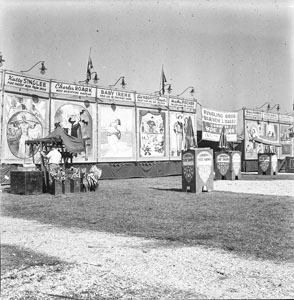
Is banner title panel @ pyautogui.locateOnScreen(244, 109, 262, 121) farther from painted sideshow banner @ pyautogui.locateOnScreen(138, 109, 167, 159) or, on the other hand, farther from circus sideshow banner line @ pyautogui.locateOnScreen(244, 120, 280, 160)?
painted sideshow banner @ pyautogui.locateOnScreen(138, 109, 167, 159)

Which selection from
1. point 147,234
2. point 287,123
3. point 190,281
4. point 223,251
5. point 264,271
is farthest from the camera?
point 287,123

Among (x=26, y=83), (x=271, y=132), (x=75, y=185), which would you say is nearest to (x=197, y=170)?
(x=75, y=185)

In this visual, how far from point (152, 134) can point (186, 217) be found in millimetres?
20796

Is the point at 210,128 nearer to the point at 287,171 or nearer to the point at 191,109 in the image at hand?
the point at 191,109

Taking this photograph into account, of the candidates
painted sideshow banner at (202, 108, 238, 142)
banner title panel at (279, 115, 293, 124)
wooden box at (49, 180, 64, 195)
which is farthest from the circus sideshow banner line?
wooden box at (49, 180, 64, 195)

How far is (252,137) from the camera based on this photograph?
38.6 meters

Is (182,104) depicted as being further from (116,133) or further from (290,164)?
(290,164)

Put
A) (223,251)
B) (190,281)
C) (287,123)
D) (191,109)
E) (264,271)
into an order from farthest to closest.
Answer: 1. (287,123)
2. (191,109)
3. (223,251)
4. (264,271)
5. (190,281)

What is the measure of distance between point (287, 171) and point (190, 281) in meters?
34.2

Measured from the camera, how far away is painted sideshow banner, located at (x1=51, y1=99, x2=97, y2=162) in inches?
950

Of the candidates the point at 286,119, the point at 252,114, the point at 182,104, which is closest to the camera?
the point at 182,104

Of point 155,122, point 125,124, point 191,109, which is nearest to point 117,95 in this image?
point 125,124

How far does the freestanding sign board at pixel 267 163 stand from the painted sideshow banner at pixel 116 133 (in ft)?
28.4

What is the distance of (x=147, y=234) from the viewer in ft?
23.7
